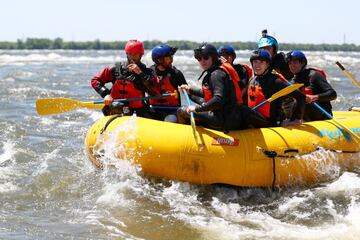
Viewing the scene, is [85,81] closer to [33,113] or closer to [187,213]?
[33,113]

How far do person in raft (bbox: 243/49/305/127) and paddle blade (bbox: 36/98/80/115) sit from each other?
242cm

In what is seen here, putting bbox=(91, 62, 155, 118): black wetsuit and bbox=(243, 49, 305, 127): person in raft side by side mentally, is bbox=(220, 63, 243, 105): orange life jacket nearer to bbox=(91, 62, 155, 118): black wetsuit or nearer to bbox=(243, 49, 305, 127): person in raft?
bbox=(243, 49, 305, 127): person in raft

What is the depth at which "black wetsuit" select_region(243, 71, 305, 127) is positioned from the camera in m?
6.30

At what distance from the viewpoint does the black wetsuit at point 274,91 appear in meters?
6.30

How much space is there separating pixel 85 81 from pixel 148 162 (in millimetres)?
16105

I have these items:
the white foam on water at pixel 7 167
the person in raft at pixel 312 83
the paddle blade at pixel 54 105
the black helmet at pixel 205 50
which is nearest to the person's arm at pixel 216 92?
the black helmet at pixel 205 50

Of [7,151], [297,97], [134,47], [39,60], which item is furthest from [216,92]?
[39,60]

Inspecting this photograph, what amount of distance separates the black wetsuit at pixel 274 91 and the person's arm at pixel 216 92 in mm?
614

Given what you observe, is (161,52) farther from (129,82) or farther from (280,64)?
(280,64)

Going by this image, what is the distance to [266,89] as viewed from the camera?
636cm

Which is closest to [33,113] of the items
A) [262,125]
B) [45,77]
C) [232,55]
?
[232,55]

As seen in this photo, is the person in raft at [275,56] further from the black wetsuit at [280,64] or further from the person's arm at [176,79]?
the person's arm at [176,79]

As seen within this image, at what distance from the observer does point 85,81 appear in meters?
21.6

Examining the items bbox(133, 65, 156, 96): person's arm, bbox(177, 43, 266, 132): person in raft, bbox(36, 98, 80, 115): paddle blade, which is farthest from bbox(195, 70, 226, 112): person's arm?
bbox(36, 98, 80, 115): paddle blade
